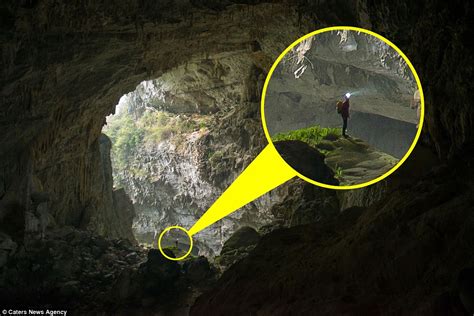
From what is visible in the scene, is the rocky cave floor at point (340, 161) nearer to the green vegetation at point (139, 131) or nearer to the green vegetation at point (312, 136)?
the green vegetation at point (312, 136)

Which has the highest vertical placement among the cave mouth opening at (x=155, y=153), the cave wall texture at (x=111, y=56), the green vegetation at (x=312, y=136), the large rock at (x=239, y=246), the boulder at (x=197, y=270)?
the cave mouth opening at (x=155, y=153)

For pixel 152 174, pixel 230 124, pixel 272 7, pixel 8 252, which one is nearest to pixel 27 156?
pixel 8 252

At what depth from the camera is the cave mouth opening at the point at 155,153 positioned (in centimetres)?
1717

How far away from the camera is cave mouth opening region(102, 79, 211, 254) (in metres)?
17.2

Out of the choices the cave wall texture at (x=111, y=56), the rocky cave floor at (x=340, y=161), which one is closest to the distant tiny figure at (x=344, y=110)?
the rocky cave floor at (x=340, y=161)

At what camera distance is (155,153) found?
18328 millimetres

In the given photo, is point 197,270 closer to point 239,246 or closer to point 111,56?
point 239,246

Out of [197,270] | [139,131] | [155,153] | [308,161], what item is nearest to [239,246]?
[197,270]

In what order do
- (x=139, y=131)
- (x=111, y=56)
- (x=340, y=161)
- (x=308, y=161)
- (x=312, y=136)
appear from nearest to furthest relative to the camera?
(x=308, y=161) < (x=340, y=161) < (x=312, y=136) < (x=111, y=56) < (x=139, y=131)

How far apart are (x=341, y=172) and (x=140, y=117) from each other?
16318 mm

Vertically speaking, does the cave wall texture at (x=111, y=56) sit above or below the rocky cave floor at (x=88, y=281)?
above

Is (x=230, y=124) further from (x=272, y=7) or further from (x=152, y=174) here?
(x=272, y=7)

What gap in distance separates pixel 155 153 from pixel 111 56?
11.0m

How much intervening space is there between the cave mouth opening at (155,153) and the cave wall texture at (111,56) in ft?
22.6
